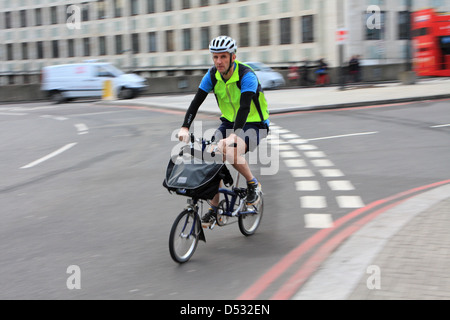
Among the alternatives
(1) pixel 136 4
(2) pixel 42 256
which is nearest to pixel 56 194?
(2) pixel 42 256

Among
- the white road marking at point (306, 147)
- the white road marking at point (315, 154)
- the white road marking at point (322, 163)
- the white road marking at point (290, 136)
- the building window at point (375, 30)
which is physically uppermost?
the building window at point (375, 30)

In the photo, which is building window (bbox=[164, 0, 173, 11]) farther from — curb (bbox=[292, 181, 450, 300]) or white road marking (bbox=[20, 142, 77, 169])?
curb (bbox=[292, 181, 450, 300])

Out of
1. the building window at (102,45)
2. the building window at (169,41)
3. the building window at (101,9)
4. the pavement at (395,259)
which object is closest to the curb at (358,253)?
the pavement at (395,259)

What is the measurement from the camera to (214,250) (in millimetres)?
5969

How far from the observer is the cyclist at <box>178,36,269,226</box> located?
5621 millimetres

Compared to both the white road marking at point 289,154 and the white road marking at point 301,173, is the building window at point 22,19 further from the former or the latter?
the white road marking at point 301,173

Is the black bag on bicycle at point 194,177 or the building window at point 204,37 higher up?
the building window at point 204,37

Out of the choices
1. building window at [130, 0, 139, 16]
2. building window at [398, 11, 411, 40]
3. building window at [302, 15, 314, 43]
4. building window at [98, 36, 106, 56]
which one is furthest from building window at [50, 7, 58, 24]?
building window at [398, 11, 411, 40]

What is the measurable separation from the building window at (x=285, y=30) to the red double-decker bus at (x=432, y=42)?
1307 cm

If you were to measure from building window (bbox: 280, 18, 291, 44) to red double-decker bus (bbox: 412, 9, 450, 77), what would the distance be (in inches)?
515

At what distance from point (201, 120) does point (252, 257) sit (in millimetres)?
13228

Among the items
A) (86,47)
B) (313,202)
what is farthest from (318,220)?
(86,47)

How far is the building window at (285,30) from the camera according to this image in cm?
4782

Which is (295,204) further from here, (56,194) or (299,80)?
(299,80)
